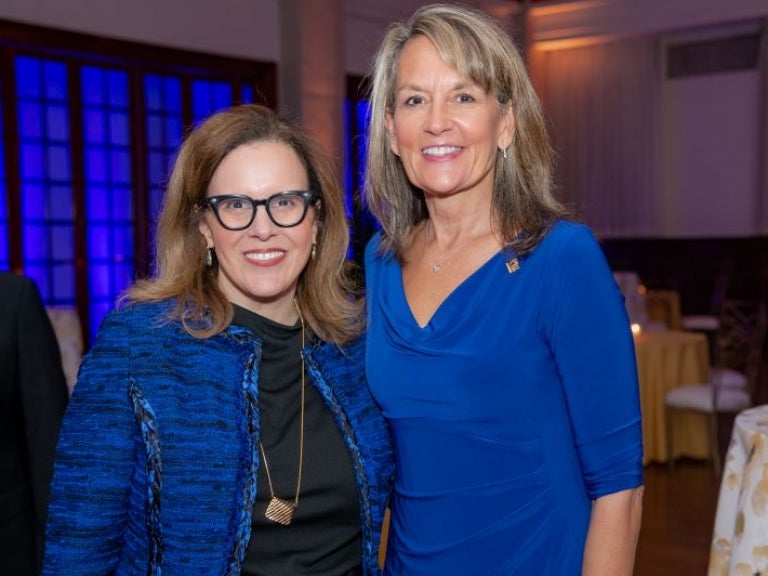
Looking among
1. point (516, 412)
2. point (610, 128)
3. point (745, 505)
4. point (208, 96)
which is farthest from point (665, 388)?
point (610, 128)

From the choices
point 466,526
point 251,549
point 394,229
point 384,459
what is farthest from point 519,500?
point 394,229

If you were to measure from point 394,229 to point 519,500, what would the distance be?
2.08 ft

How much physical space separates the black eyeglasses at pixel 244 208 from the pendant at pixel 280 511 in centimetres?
48

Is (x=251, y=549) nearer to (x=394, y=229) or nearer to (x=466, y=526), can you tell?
(x=466, y=526)

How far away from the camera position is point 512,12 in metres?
Answer: 11.3

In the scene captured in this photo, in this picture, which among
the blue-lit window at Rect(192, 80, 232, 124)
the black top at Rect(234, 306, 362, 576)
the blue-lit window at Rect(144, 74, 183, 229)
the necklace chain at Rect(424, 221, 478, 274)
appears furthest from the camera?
the blue-lit window at Rect(192, 80, 232, 124)

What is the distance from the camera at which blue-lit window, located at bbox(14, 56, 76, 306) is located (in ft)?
23.2

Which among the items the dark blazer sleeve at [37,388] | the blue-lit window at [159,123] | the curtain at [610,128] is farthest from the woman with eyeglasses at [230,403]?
the curtain at [610,128]

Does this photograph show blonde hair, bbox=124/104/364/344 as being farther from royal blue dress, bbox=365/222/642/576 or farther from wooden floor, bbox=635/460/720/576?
wooden floor, bbox=635/460/720/576

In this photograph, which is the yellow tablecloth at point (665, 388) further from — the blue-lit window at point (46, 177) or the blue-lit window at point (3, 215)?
the blue-lit window at point (3, 215)

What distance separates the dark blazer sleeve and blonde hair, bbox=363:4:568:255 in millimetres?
811

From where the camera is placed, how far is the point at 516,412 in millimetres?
1469

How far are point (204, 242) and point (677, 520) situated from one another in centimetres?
384

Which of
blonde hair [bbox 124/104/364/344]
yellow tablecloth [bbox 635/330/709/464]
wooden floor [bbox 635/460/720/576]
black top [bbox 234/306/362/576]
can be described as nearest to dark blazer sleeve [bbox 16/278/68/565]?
blonde hair [bbox 124/104/364/344]
